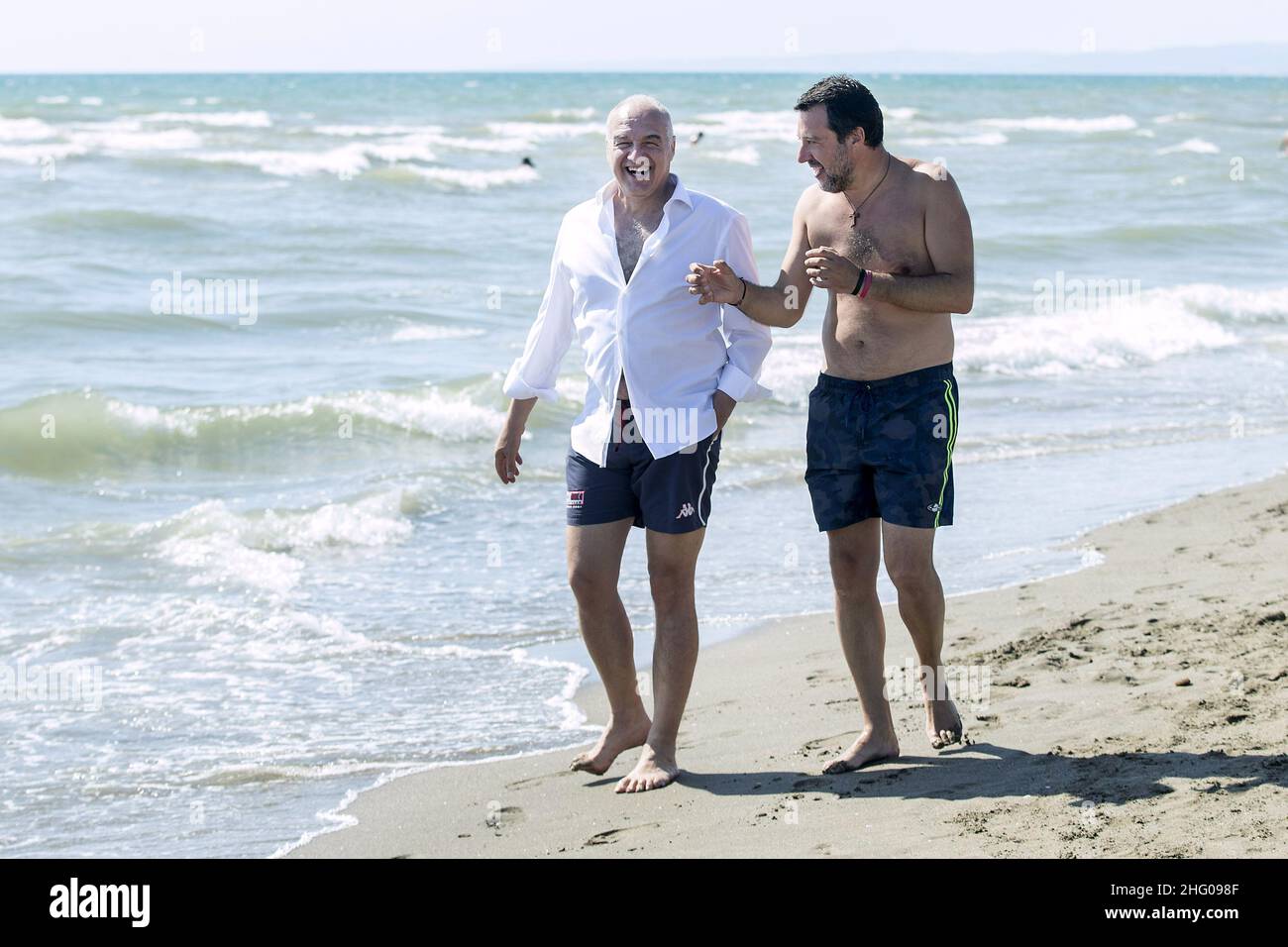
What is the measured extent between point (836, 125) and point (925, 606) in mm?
1336

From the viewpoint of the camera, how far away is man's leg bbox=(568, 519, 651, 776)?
172 inches

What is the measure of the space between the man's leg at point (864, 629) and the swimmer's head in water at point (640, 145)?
1.12 m

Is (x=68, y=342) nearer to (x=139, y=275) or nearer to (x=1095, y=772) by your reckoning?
(x=139, y=275)

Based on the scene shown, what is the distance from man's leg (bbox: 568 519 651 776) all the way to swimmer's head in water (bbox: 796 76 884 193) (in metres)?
1.16

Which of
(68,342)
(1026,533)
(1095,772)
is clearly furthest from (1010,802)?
(68,342)

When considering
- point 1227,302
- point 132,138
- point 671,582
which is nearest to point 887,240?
point 671,582

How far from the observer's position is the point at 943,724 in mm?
4344

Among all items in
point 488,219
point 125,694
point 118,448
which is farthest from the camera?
point 488,219

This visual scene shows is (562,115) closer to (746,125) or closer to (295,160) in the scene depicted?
(746,125)

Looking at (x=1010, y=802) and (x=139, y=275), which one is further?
(x=139, y=275)

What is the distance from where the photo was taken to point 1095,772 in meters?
3.89

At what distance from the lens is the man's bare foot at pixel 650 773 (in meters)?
4.35

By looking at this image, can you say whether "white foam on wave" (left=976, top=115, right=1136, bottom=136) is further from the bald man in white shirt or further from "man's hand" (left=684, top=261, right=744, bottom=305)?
"man's hand" (left=684, top=261, right=744, bottom=305)
